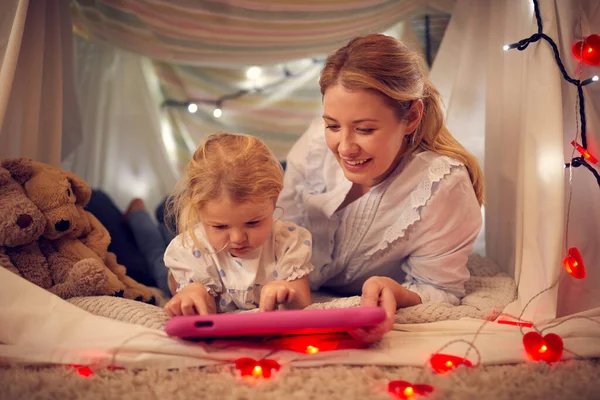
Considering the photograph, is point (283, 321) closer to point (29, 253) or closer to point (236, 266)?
point (236, 266)

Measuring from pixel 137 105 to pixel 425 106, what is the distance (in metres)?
1.17

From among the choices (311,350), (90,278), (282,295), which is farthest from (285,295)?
(90,278)

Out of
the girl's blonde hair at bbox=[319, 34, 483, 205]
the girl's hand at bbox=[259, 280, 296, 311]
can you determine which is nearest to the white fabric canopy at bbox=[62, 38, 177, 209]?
the girl's blonde hair at bbox=[319, 34, 483, 205]

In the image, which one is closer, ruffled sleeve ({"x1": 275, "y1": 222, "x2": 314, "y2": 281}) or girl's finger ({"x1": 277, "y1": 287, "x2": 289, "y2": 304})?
girl's finger ({"x1": 277, "y1": 287, "x2": 289, "y2": 304})

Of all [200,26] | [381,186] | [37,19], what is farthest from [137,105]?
[381,186]

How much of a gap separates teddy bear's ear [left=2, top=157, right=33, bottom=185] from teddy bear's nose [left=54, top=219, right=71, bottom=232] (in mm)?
127

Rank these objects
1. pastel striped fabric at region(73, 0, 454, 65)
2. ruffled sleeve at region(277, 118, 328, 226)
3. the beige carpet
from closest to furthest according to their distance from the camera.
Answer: the beige carpet, ruffled sleeve at region(277, 118, 328, 226), pastel striped fabric at region(73, 0, 454, 65)

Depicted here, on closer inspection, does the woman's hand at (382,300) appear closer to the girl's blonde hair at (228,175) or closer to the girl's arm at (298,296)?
the girl's arm at (298,296)

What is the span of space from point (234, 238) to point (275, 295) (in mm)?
138

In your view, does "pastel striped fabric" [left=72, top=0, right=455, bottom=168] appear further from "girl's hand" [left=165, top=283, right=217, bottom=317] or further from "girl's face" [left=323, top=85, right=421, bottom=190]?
"girl's hand" [left=165, top=283, right=217, bottom=317]

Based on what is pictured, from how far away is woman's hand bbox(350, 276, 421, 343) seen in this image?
1091 millimetres

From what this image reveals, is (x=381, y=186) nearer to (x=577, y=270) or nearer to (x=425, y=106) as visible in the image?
(x=425, y=106)

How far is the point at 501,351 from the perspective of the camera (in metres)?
1.10

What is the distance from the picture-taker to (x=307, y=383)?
100 cm
